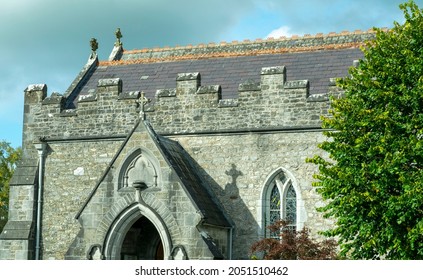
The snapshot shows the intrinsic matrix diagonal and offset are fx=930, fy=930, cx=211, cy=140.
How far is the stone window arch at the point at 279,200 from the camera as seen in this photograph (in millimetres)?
27250

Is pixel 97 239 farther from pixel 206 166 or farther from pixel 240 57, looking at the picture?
pixel 240 57

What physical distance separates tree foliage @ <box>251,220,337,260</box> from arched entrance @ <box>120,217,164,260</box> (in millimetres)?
4331

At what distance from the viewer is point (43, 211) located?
2928 cm

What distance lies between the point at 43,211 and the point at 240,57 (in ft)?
27.9

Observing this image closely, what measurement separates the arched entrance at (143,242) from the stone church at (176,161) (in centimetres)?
4

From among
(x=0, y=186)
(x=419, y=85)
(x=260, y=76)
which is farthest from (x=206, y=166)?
(x=0, y=186)

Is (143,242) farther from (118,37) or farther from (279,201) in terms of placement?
(118,37)

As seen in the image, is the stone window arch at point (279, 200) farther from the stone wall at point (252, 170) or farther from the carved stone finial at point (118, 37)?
the carved stone finial at point (118, 37)

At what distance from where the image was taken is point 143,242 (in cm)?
2845

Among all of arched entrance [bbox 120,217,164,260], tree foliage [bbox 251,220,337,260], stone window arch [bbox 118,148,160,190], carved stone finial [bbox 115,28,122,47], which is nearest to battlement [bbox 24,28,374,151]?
stone window arch [bbox 118,148,160,190]

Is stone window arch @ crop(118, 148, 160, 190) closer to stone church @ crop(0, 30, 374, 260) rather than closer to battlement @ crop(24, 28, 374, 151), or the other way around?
stone church @ crop(0, 30, 374, 260)

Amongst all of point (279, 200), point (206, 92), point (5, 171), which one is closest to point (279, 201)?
point (279, 200)

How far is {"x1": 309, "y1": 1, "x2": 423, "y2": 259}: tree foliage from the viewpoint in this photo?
21.7 meters
